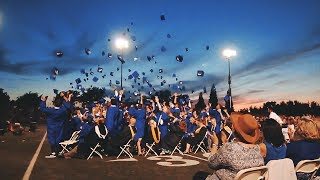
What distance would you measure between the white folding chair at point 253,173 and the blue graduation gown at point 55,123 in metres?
9.82

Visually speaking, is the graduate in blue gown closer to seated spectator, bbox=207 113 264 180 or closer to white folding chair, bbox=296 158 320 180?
seated spectator, bbox=207 113 264 180

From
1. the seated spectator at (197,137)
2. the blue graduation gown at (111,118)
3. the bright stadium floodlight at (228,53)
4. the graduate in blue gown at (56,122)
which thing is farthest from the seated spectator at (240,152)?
the bright stadium floodlight at (228,53)

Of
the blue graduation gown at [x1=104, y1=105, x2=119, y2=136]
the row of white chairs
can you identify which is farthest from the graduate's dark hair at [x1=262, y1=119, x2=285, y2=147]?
the blue graduation gown at [x1=104, y1=105, x2=119, y2=136]

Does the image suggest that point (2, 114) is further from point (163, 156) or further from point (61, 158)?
point (163, 156)

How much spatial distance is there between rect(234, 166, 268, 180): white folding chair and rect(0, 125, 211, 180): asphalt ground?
4.76 m

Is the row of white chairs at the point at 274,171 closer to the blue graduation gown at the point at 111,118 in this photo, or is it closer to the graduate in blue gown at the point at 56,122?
the graduate in blue gown at the point at 56,122

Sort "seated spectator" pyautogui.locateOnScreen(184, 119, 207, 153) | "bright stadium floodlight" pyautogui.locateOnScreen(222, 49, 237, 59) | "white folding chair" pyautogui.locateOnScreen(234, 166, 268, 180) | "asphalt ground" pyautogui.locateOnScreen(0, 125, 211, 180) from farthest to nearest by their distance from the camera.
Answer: "bright stadium floodlight" pyautogui.locateOnScreen(222, 49, 237, 59) < "seated spectator" pyautogui.locateOnScreen(184, 119, 207, 153) < "asphalt ground" pyautogui.locateOnScreen(0, 125, 211, 180) < "white folding chair" pyautogui.locateOnScreen(234, 166, 268, 180)

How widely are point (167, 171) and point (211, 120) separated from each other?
638 cm

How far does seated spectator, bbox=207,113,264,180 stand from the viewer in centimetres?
423

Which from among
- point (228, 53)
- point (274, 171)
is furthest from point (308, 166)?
point (228, 53)

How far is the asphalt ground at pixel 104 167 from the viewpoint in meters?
8.57

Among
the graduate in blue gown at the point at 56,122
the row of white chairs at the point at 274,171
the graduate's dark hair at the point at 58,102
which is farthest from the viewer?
the graduate's dark hair at the point at 58,102

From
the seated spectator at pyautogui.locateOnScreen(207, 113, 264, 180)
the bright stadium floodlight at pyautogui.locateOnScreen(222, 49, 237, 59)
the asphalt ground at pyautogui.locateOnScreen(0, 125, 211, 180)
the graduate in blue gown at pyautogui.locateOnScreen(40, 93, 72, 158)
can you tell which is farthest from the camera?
the bright stadium floodlight at pyautogui.locateOnScreen(222, 49, 237, 59)

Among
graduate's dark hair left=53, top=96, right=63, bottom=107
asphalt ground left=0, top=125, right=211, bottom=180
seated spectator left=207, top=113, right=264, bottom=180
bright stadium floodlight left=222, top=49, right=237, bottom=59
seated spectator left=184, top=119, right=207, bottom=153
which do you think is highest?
bright stadium floodlight left=222, top=49, right=237, bottom=59
